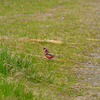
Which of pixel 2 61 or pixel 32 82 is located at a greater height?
pixel 2 61

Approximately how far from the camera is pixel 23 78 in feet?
15.9

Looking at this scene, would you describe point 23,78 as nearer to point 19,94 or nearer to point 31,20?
point 19,94

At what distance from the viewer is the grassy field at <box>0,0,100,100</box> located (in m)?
4.58

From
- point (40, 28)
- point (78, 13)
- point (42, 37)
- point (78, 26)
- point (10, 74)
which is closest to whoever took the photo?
point (10, 74)

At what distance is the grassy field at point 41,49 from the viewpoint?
4.58m

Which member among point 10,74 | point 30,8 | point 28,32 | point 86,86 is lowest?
point 86,86

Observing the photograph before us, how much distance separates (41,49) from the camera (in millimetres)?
7555

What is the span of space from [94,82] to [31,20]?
299 inches

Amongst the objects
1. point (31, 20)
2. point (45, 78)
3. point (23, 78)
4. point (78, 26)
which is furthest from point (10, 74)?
point (31, 20)

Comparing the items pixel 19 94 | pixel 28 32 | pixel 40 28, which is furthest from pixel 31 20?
pixel 19 94

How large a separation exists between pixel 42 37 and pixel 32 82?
417 cm

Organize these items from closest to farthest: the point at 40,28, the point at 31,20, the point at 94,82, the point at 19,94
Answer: the point at 19,94 < the point at 94,82 < the point at 40,28 < the point at 31,20

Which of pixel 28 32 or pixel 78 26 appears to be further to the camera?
pixel 78 26

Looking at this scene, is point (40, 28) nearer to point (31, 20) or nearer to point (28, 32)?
point (28, 32)
